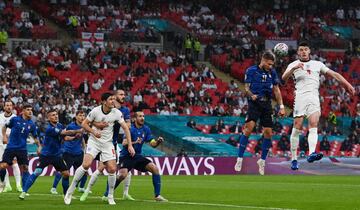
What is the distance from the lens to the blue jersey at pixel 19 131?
26062mm

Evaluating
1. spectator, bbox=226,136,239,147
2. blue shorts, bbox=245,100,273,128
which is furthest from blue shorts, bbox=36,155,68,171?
spectator, bbox=226,136,239,147

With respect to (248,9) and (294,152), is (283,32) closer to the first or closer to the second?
(248,9)

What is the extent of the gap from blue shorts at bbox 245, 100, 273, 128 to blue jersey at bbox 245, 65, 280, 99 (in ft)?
0.79

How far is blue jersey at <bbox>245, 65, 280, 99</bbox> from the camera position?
846 inches

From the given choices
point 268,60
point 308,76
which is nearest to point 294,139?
point 308,76

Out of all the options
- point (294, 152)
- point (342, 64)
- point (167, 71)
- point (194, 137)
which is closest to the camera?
point (294, 152)

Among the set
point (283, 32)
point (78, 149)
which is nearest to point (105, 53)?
point (283, 32)

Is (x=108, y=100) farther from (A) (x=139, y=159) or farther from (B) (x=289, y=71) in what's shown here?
(B) (x=289, y=71)

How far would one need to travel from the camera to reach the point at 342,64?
57469mm

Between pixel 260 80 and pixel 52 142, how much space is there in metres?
5.88

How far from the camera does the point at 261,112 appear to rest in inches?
861

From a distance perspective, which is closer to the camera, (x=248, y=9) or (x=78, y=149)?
(x=78, y=149)

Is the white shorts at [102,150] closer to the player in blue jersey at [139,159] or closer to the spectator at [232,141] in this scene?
the player in blue jersey at [139,159]

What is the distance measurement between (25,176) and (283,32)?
118 ft
